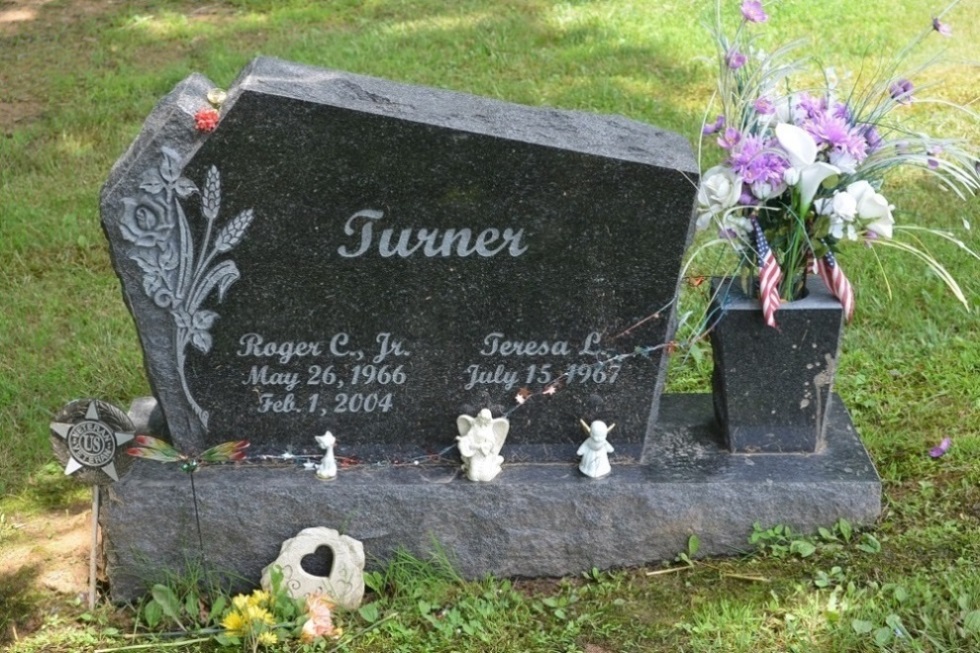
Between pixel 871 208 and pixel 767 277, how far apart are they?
0.36 m

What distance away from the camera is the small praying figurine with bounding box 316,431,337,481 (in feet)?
12.1

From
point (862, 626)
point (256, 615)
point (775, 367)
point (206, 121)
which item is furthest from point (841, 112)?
point (256, 615)

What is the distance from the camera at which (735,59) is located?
3.60m

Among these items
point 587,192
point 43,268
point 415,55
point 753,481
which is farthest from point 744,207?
point 415,55

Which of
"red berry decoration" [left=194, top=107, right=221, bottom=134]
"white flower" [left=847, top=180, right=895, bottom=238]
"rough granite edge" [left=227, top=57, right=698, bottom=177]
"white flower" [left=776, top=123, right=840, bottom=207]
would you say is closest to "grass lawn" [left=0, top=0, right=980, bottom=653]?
"white flower" [left=847, top=180, right=895, bottom=238]

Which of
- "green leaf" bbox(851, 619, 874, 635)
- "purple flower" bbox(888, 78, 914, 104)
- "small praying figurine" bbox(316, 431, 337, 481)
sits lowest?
"green leaf" bbox(851, 619, 874, 635)

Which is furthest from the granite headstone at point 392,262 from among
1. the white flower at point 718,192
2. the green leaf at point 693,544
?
the green leaf at point 693,544

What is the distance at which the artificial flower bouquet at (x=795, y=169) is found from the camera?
3514 millimetres

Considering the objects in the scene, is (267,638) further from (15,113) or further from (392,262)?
(15,113)

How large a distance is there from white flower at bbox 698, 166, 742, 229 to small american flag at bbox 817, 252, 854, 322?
0.37 m

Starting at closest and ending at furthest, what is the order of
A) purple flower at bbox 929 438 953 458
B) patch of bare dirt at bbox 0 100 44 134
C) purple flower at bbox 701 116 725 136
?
purple flower at bbox 701 116 725 136
purple flower at bbox 929 438 953 458
patch of bare dirt at bbox 0 100 44 134

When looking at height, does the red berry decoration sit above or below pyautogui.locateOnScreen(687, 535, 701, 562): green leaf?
above

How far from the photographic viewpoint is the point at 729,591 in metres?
3.67

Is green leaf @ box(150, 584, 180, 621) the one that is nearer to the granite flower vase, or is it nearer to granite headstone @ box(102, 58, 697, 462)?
granite headstone @ box(102, 58, 697, 462)
